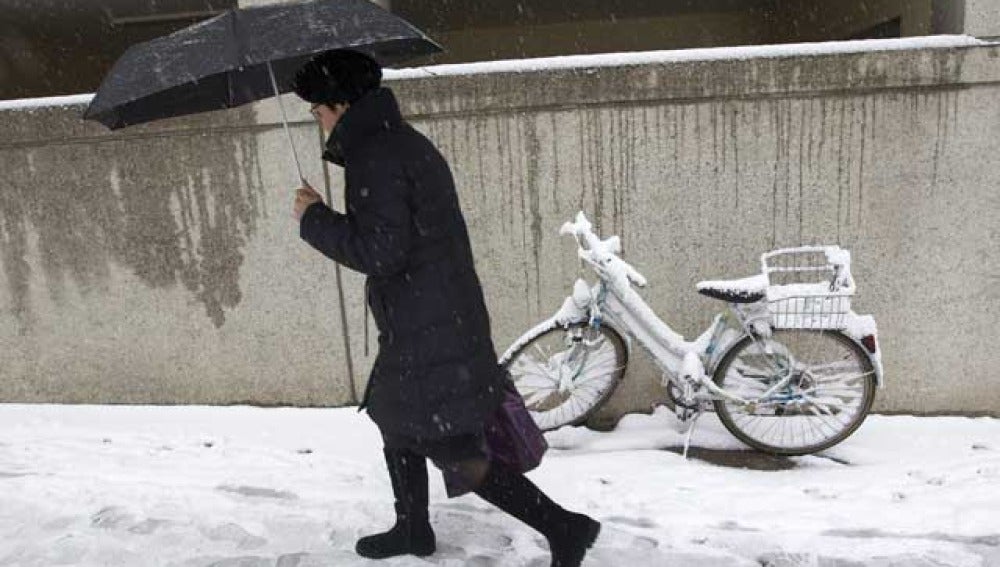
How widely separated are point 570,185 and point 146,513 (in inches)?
110

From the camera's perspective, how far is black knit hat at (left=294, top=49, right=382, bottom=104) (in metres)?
2.27

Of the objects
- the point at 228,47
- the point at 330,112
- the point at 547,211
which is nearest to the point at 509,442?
the point at 330,112

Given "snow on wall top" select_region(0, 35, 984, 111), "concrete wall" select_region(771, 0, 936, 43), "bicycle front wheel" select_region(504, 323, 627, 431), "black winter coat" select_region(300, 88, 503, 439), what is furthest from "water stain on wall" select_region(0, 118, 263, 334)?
"concrete wall" select_region(771, 0, 936, 43)

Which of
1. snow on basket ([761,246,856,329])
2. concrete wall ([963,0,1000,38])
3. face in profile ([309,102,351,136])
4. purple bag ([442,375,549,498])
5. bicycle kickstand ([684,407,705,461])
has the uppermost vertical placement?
concrete wall ([963,0,1000,38])

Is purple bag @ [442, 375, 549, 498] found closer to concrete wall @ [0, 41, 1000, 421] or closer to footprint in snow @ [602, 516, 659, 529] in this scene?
footprint in snow @ [602, 516, 659, 529]

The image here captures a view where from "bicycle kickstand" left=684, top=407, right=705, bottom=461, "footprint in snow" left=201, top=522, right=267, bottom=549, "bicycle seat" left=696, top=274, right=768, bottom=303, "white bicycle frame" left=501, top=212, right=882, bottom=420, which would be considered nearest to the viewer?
"footprint in snow" left=201, top=522, right=267, bottom=549

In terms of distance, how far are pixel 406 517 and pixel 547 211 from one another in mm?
1995

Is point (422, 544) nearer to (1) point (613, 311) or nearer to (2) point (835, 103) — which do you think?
(1) point (613, 311)

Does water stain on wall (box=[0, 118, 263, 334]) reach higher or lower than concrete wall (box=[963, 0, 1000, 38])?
lower

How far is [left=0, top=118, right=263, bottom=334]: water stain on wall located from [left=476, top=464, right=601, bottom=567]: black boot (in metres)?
2.61

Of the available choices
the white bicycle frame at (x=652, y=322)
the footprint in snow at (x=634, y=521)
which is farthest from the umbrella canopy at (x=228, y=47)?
the footprint in snow at (x=634, y=521)

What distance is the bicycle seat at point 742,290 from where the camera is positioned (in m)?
3.61

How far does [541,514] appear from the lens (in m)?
2.62

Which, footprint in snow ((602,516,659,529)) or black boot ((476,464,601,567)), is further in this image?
footprint in snow ((602,516,659,529))
